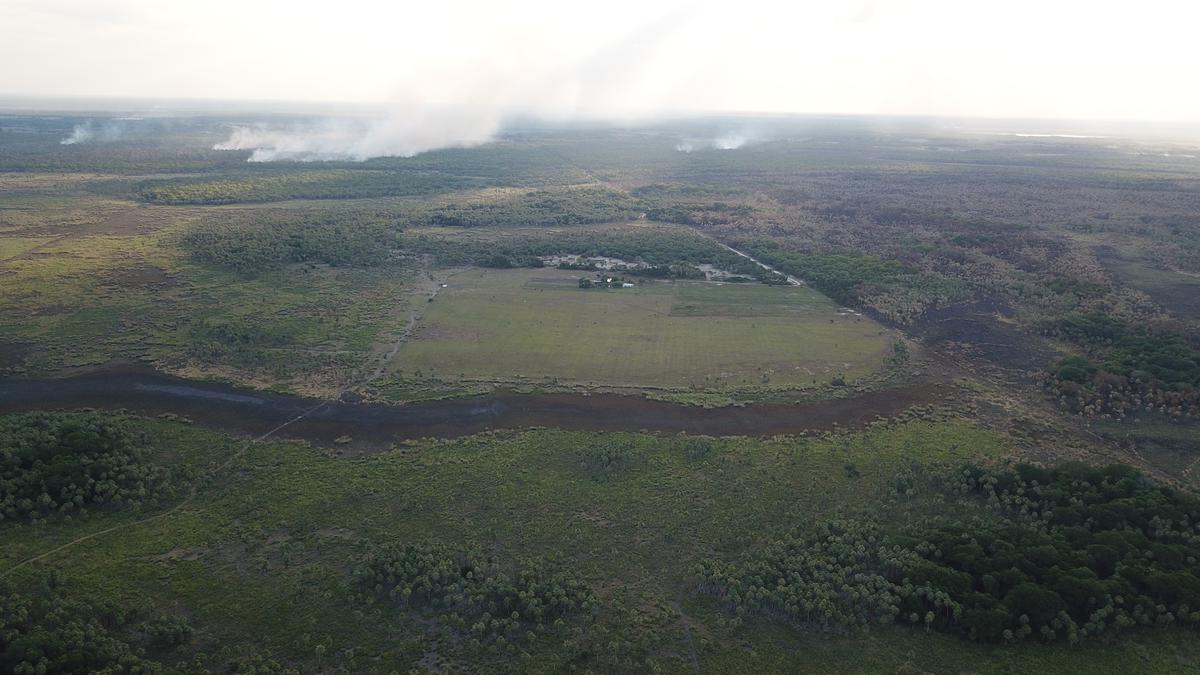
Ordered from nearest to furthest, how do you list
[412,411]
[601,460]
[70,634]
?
[70,634] < [601,460] < [412,411]

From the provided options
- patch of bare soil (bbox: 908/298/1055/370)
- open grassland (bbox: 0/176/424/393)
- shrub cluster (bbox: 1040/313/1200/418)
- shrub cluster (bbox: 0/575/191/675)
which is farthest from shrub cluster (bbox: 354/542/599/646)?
patch of bare soil (bbox: 908/298/1055/370)

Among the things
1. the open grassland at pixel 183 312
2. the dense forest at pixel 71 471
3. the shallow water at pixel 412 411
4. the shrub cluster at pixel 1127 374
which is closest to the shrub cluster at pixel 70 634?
the dense forest at pixel 71 471

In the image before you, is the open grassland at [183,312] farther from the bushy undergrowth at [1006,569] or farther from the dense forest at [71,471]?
the bushy undergrowth at [1006,569]

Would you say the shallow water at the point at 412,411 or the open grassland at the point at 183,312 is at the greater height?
the open grassland at the point at 183,312

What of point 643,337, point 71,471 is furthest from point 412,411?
point 643,337

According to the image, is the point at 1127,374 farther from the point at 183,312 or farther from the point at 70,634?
the point at 183,312

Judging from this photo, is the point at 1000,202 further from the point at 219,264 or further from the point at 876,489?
the point at 219,264

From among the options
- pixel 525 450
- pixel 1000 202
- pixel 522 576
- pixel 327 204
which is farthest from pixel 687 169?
pixel 522 576

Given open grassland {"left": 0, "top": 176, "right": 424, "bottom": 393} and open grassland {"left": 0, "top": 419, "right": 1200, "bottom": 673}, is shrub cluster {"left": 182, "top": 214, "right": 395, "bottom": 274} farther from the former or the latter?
open grassland {"left": 0, "top": 419, "right": 1200, "bottom": 673}
